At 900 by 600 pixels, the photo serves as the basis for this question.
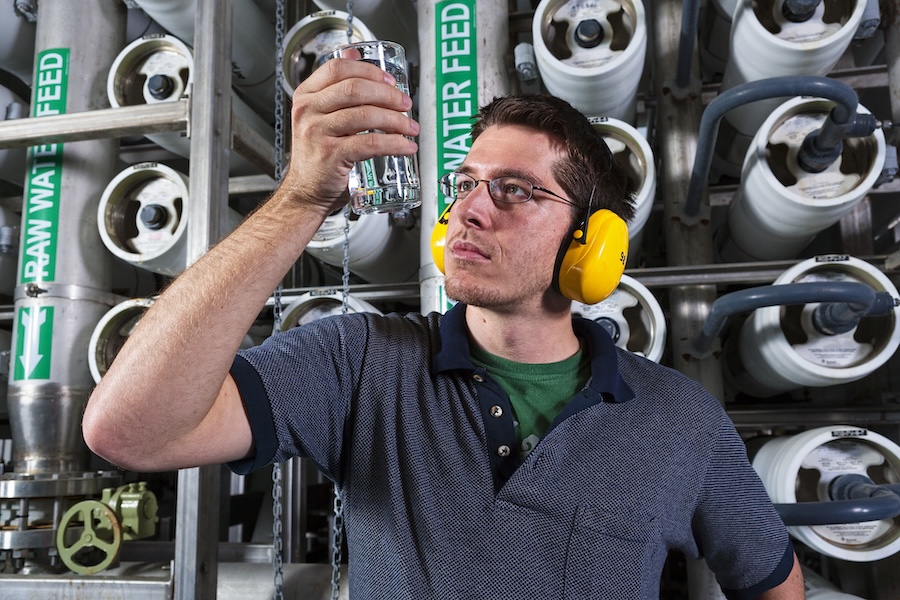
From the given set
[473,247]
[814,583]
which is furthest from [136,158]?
[814,583]

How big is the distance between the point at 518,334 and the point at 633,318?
78cm

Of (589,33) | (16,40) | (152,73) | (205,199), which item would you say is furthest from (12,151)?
(589,33)

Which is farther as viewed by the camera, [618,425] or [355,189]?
[618,425]

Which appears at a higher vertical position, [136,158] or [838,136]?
[136,158]

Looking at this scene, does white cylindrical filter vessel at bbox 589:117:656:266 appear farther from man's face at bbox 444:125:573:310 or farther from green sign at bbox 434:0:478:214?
man's face at bbox 444:125:573:310

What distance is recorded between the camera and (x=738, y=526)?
1004mm

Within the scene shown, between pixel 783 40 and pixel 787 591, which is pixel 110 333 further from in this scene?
pixel 783 40

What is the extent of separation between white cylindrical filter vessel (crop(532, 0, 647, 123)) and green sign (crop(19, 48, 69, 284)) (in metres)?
1.37

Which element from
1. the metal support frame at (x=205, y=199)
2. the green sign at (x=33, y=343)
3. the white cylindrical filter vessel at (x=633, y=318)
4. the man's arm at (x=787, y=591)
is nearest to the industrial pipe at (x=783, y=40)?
the white cylindrical filter vessel at (x=633, y=318)

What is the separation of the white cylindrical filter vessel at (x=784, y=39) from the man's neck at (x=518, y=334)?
0.98 metres

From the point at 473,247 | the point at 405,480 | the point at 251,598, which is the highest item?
the point at 473,247

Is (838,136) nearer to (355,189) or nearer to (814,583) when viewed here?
(814,583)

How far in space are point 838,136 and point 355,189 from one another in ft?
3.94

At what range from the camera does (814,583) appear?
5.27 ft
